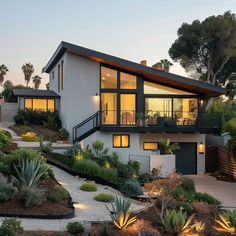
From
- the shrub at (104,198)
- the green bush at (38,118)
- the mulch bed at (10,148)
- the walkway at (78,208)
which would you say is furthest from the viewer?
the green bush at (38,118)

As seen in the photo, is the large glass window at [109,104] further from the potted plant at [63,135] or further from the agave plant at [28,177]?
the agave plant at [28,177]

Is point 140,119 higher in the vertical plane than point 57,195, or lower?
higher

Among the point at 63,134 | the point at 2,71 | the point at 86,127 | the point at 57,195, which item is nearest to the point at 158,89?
the point at 86,127

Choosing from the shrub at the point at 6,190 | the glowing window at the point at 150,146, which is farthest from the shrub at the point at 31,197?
the glowing window at the point at 150,146

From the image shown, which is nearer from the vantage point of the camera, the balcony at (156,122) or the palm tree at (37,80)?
the balcony at (156,122)

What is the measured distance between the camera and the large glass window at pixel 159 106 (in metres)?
28.6

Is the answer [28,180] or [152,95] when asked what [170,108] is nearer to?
[152,95]

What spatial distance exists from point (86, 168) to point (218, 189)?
23.7 ft

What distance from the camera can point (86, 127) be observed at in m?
27.8

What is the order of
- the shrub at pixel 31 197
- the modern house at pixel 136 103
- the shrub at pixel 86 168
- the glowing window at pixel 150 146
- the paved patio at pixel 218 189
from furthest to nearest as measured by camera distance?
the glowing window at pixel 150 146, the modern house at pixel 136 103, the shrub at pixel 86 168, the paved patio at pixel 218 189, the shrub at pixel 31 197

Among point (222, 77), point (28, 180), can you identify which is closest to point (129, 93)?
point (28, 180)

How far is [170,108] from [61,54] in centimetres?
870

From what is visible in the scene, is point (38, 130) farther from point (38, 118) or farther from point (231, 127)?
point (231, 127)

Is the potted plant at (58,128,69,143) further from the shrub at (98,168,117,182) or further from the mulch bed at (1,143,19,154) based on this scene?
the shrub at (98,168,117,182)
